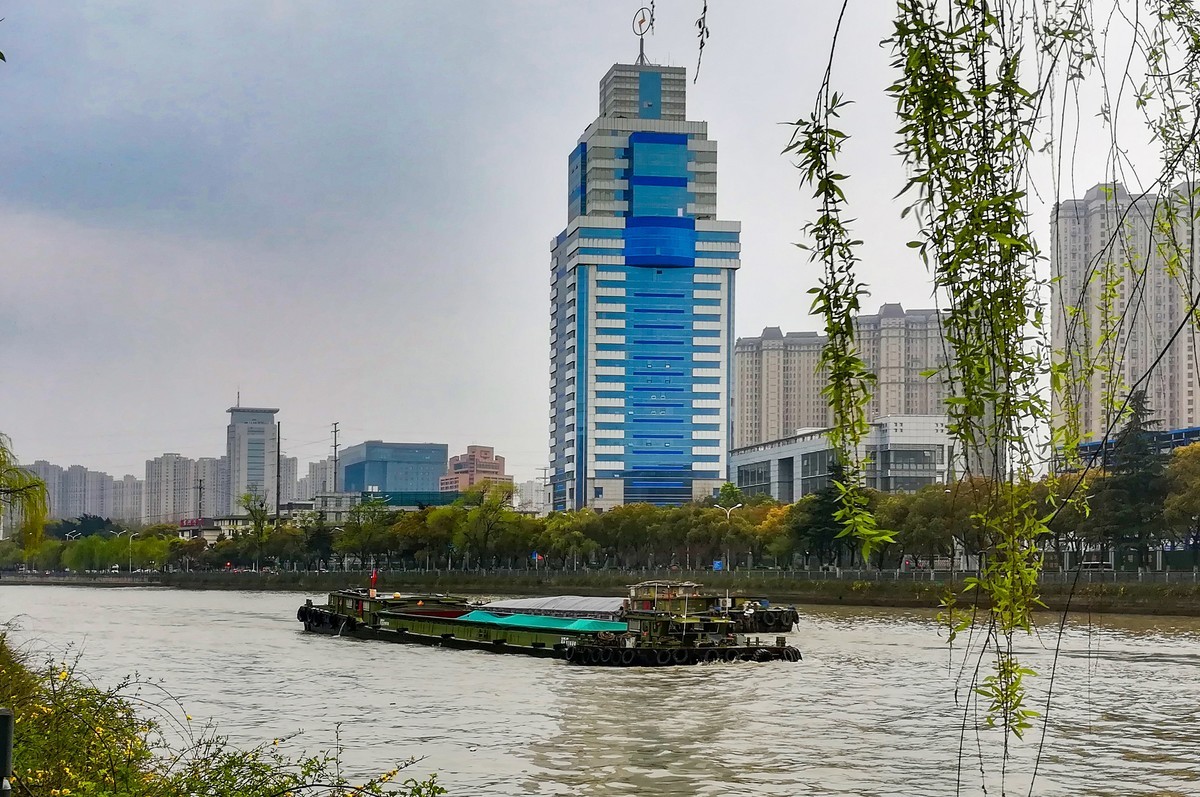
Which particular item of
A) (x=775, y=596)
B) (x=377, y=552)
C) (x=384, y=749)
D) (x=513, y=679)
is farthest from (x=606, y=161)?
(x=384, y=749)

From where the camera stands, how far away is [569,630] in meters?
43.2

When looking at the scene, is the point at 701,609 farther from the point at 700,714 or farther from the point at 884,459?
the point at 884,459

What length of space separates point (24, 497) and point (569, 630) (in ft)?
75.0

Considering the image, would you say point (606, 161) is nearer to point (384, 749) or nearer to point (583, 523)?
point (583, 523)

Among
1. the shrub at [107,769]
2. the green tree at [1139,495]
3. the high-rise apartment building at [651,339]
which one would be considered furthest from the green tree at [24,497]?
the high-rise apartment building at [651,339]

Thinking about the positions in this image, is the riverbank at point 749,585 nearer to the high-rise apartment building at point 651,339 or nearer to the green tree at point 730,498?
the green tree at point 730,498

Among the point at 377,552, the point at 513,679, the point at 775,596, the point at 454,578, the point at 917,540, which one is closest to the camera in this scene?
the point at 513,679

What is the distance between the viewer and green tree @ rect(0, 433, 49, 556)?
2292cm

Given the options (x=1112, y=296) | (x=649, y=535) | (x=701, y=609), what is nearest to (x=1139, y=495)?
(x=701, y=609)

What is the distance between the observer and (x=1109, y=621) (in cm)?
5484

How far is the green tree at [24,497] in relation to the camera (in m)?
22.9

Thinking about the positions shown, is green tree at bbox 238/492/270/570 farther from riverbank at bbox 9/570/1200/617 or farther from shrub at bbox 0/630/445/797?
shrub at bbox 0/630/445/797

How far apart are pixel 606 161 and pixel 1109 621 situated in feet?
452

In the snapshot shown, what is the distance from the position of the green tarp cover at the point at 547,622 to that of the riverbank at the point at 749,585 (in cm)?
1048
